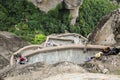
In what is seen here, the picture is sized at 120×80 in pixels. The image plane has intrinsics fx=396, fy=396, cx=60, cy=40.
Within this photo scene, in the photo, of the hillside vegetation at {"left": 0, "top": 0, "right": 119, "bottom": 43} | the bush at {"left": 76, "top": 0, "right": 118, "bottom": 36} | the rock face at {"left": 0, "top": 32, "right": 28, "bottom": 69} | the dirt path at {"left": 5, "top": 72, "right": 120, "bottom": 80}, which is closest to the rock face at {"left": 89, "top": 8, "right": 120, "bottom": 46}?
the dirt path at {"left": 5, "top": 72, "right": 120, "bottom": 80}

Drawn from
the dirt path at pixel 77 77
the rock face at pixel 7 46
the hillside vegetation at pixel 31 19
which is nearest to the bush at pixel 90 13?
the hillside vegetation at pixel 31 19

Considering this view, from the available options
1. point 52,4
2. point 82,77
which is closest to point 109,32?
point 82,77

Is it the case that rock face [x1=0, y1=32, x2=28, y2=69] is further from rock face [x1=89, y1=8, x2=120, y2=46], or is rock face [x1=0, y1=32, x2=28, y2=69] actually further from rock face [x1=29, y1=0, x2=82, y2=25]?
rock face [x1=29, y1=0, x2=82, y2=25]

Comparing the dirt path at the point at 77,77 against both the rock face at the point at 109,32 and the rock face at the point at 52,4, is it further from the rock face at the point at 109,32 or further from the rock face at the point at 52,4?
the rock face at the point at 52,4

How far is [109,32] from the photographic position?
51.6 feet

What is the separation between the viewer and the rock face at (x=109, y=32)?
49.7 ft

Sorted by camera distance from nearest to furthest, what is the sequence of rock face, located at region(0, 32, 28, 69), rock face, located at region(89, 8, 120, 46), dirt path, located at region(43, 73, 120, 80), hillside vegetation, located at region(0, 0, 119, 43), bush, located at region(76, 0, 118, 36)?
dirt path, located at region(43, 73, 120, 80) → rock face, located at region(89, 8, 120, 46) → rock face, located at region(0, 32, 28, 69) → hillside vegetation, located at region(0, 0, 119, 43) → bush, located at region(76, 0, 118, 36)

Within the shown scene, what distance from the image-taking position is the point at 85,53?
15.8 metres

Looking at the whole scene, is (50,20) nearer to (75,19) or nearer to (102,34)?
(75,19)

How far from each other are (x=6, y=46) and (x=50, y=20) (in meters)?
20.1

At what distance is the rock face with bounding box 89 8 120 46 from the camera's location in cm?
1514

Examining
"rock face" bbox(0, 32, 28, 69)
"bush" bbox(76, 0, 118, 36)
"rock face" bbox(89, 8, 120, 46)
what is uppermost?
"rock face" bbox(89, 8, 120, 46)

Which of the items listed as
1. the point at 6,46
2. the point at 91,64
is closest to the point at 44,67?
the point at 91,64

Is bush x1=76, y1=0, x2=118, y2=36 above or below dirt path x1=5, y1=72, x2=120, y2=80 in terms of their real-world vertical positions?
below
